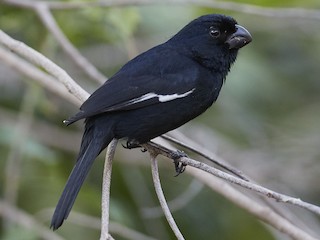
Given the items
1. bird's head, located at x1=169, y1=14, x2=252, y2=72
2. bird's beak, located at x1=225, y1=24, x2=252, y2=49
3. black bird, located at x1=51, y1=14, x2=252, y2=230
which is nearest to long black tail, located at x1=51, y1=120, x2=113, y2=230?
black bird, located at x1=51, y1=14, x2=252, y2=230

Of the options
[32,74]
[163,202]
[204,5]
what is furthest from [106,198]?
[204,5]

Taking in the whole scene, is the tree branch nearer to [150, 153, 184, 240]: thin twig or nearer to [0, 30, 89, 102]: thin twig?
[150, 153, 184, 240]: thin twig

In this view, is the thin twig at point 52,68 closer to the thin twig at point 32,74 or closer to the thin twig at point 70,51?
the thin twig at point 32,74

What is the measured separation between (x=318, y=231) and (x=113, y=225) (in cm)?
138

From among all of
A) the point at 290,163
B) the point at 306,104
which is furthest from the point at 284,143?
the point at 306,104

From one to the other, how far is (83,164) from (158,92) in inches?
18.9

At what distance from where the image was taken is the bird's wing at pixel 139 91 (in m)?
3.47

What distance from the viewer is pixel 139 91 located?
11.7 ft

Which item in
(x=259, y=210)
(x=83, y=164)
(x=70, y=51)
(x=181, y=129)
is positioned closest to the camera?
(x=83, y=164)

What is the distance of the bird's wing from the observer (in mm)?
3473

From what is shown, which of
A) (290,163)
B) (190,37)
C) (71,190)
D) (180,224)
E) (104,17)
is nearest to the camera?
(71,190)

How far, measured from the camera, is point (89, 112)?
11.0 ft

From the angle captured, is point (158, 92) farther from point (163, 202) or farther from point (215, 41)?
point (163, 202)

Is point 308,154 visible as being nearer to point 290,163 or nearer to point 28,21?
point 290,163
